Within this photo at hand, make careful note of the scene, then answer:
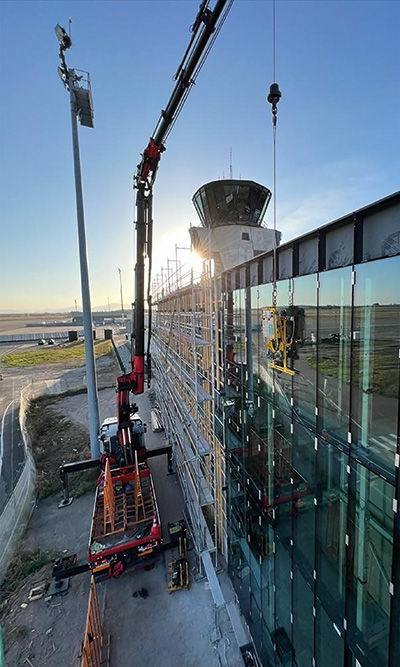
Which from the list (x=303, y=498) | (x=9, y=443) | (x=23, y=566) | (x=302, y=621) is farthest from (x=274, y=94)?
(x=9, y=443)

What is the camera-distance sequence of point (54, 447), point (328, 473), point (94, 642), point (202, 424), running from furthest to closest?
point (54, 447) → point (202, 424) → point (94, 642) → point (328, 473)

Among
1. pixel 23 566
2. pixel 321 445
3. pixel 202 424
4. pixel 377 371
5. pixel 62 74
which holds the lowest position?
pixel 23 566

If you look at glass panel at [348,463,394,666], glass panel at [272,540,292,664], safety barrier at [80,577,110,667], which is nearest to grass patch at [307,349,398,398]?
glass panel at [348,463,394,666]

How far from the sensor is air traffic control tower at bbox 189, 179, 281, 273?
730 inches

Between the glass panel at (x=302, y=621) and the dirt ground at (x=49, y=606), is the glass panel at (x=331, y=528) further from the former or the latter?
the dirt ground at (x=49, y=606)

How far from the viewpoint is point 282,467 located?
560 cm

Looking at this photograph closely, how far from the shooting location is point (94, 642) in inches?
236

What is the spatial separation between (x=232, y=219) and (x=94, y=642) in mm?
20121

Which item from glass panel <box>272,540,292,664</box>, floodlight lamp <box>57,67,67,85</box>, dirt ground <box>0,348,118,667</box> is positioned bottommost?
dirt ground <box>0,348,118,667</box>

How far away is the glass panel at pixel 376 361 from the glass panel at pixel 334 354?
0.56ft

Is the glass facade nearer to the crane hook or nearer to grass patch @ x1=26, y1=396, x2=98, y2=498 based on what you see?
the crane hook

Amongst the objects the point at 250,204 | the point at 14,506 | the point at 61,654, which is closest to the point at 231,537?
the point at 61,654

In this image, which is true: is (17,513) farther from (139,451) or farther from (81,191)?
(81,191)

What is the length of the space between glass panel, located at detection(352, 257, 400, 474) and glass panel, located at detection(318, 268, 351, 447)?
0.17 meters
